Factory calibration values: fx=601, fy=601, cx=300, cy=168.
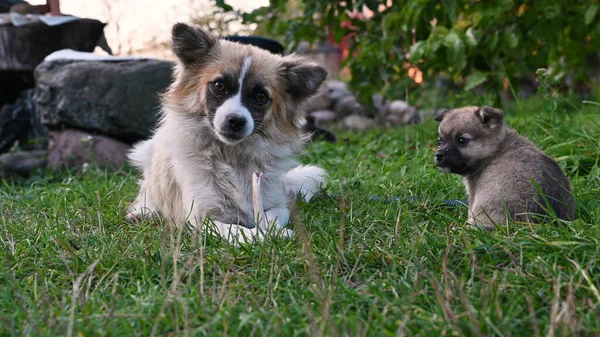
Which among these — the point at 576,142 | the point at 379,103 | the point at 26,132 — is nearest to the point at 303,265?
the point at 576,142

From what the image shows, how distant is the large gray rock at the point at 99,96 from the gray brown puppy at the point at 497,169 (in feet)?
13.2

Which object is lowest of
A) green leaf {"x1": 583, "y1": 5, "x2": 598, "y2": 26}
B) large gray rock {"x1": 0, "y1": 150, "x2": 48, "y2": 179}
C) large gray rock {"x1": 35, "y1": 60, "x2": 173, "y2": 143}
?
large gray rock {"x1": 0, "y1": 150, "x2": 48, "y2": 179}

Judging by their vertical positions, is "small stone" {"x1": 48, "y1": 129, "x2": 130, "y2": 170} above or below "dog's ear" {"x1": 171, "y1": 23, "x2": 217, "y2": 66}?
below

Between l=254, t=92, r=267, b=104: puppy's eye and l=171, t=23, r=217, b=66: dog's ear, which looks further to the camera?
l=171, t=23, r=217, b=66: dog's ear

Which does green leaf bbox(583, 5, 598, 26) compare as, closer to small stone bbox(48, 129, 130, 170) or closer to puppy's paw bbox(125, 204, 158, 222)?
puppy's paw bbox(125, 204, 158, 222)

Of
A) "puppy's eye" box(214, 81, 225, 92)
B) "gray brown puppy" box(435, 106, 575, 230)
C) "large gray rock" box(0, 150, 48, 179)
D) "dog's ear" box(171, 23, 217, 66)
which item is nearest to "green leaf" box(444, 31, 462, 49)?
"gray brown puppy" box(435, 106, 575, 230)

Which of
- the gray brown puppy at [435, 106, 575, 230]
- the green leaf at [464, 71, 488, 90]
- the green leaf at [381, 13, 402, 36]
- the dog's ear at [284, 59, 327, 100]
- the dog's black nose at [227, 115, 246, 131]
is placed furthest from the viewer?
the green leaf at [381, 13, 402, 36]

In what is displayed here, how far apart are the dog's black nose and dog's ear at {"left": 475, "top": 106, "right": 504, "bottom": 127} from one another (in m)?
1.33

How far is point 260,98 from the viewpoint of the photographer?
3.69m

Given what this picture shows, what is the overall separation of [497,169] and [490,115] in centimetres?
33

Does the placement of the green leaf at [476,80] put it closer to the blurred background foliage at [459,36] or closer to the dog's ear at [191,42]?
the blurred background foliage at [459,36]

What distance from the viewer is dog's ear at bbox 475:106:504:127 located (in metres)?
3.29

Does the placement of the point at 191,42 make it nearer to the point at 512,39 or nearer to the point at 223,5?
the point at 223,5

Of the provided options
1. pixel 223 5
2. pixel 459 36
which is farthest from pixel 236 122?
pixel 223 5
